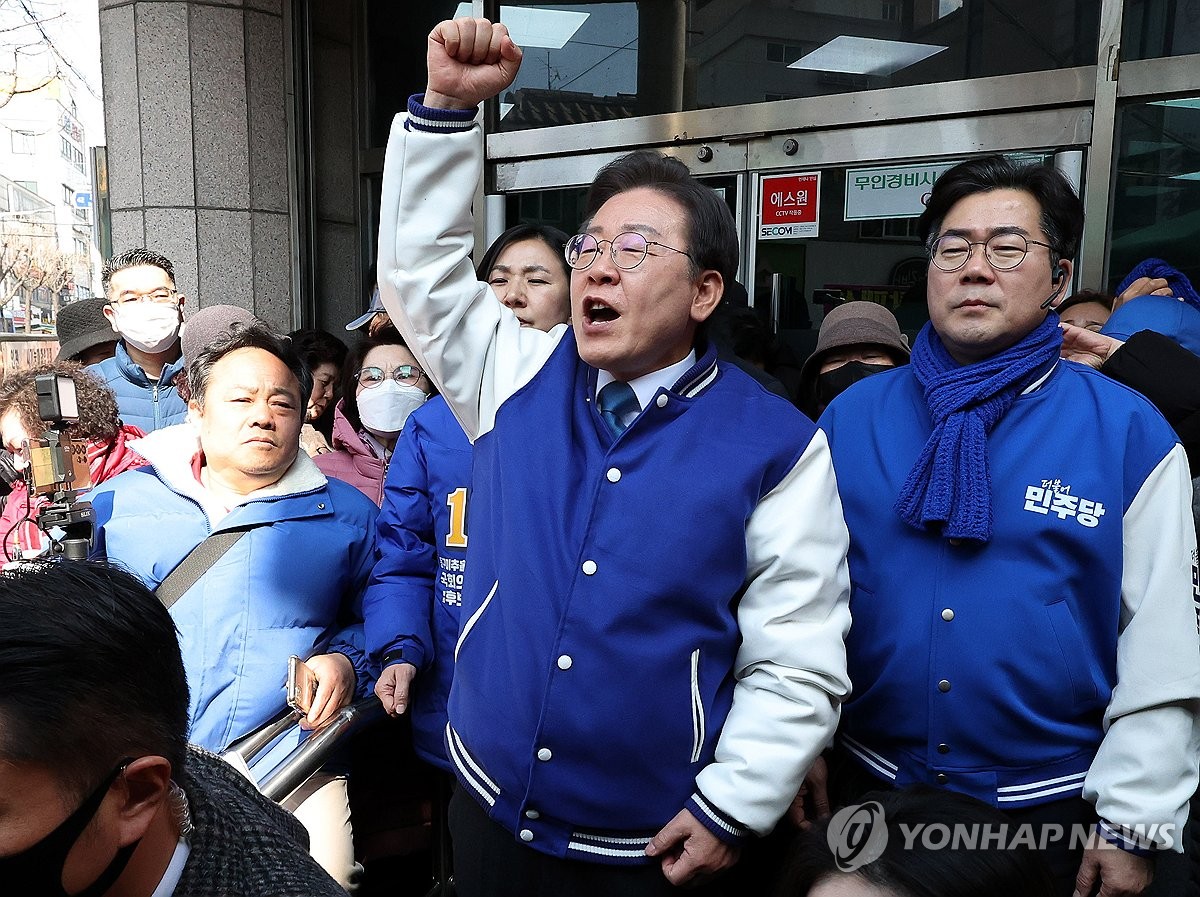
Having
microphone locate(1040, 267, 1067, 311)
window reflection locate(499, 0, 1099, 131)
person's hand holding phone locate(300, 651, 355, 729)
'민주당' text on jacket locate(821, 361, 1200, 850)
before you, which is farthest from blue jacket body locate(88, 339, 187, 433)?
microphone locate(1040, 267, 1067, 311)

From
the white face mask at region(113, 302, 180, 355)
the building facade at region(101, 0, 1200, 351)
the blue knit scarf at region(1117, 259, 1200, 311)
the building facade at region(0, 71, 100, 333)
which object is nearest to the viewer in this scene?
the blue knit scarf at region(1117, 259, 1200, 311)

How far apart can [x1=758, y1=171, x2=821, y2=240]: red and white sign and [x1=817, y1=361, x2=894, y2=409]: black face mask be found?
1.53 meters

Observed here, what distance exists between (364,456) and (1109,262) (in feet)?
10.3

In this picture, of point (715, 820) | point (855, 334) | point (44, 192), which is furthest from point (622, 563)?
point (44, 192)

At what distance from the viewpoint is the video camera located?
83.3 inches

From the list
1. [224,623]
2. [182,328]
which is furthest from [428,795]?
[182,328]

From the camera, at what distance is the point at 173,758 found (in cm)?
120

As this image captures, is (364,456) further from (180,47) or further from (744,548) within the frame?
(180,47)

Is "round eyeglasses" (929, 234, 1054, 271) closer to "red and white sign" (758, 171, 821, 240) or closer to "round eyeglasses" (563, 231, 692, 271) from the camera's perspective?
"round eyeglasses" (563, 231, 692, 271)

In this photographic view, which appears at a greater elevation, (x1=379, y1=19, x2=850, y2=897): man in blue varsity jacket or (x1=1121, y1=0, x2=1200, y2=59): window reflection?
(x1=1121, y1=0, x2=1200, y2=59): window reflection

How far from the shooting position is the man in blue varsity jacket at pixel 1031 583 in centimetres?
163

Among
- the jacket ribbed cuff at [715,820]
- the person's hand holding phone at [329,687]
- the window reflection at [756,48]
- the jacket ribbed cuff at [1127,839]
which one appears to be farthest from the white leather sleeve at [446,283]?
the window reflection at [756,48]

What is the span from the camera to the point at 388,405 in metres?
3.19

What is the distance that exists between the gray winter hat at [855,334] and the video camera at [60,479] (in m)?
2.35
